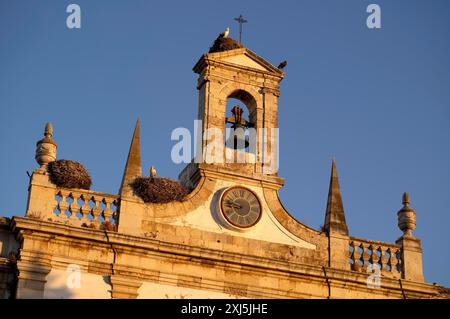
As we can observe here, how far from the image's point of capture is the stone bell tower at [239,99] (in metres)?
23.1

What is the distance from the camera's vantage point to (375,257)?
2309 cm

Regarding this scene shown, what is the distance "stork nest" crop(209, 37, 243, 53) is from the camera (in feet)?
79.1

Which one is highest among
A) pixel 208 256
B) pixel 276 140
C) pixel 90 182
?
pixel 276 140

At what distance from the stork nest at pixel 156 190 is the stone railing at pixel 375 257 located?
12.1ft

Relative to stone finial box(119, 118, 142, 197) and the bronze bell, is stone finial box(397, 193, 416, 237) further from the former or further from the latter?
stone finial box(119, 118, 142, 197)

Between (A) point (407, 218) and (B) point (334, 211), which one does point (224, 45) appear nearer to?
(B) point (334, 211)

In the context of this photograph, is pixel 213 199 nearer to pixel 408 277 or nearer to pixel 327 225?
pixel 327 225

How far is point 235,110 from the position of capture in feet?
79.3

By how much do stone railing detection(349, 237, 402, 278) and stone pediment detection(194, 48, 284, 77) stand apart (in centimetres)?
398
